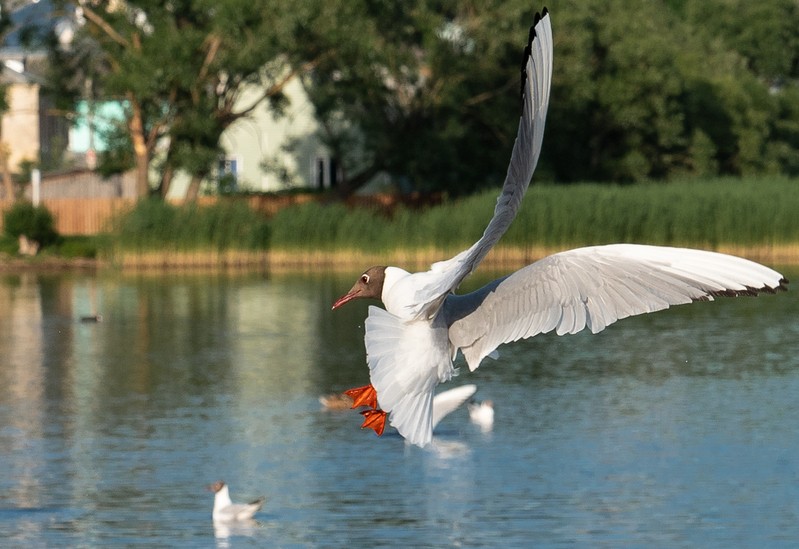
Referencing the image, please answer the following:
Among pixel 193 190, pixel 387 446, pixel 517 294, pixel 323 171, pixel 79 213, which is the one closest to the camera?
pixel 517 294

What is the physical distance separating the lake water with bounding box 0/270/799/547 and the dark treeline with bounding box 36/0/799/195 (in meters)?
13.4

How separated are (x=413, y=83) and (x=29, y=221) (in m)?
11.1

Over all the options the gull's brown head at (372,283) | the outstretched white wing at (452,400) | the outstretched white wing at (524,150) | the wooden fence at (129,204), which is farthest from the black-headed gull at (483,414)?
the wooden fence at (129,204)

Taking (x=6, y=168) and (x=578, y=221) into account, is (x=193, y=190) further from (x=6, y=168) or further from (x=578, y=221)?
(x=578, y=221)

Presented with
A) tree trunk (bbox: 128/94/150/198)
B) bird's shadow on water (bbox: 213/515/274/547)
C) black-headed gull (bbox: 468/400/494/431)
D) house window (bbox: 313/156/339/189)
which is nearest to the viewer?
bird's shadow on water (bbox: 213/515/274/547)

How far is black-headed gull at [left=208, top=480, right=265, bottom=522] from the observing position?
1433 cm

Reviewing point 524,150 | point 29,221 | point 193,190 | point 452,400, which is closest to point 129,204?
point 193,190

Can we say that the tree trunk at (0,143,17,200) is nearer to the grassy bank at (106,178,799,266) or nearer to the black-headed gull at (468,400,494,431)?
the grassy bank at (106,178,799,266)

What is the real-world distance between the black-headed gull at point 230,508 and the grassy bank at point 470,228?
28.3 m

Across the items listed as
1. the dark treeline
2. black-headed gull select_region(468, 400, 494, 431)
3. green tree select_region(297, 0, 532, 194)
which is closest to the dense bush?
the dark treeline

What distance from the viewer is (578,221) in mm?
43531

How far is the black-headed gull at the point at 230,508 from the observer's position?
14328 millimetres

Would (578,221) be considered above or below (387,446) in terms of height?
above

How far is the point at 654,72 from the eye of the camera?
173 ft
